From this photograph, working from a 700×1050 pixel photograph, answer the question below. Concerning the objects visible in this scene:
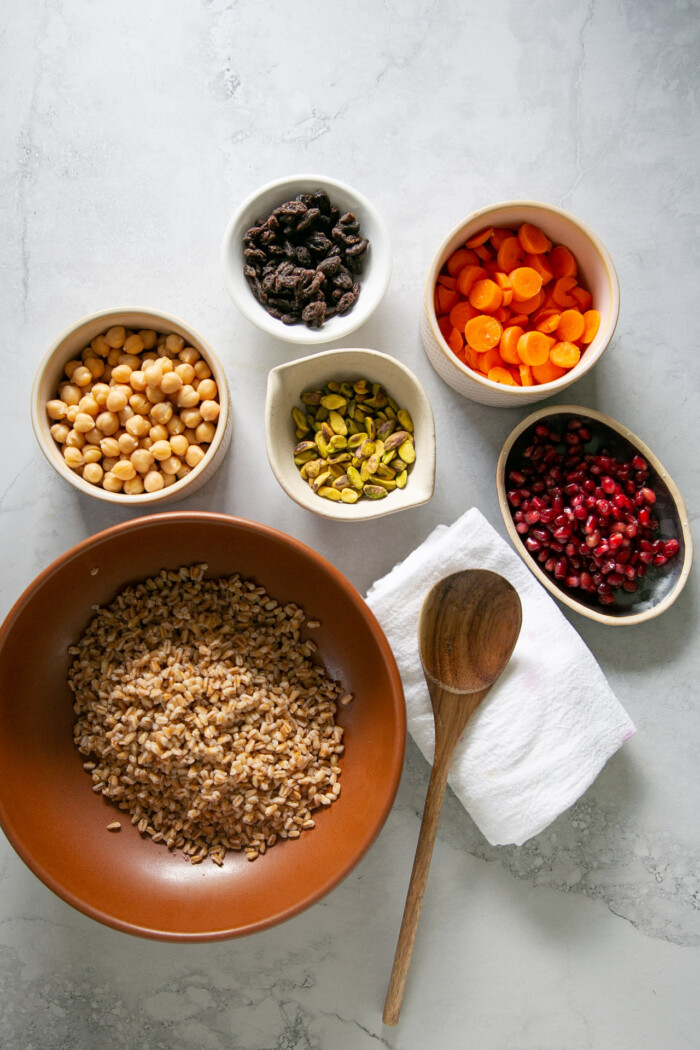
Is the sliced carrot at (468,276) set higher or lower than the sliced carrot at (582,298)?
higher

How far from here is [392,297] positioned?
154 cm

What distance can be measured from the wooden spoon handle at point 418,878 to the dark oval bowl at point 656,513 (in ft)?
1.47

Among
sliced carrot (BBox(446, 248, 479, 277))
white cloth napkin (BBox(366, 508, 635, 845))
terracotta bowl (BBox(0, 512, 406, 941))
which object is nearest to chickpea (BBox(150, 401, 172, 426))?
terracotta bowl (BBox(0, 512, 406, 941))

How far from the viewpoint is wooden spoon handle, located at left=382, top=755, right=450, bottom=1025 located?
53.9 inches

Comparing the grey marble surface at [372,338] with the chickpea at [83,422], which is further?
the grey marble surface at [372,338]

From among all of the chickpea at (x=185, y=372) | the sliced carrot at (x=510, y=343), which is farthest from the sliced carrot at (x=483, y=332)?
the chickpea at (x=185, y=372)

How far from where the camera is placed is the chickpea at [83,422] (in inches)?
52.1

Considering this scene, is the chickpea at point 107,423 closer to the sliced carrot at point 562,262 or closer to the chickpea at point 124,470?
the chickpea at point 124,470

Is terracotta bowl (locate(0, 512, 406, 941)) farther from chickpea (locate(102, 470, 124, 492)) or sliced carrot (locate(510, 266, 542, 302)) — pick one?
sliced carrot (locate(510, 266, 542, 302))

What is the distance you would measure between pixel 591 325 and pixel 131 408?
37.9 inches

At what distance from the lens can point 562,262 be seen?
1.44 m

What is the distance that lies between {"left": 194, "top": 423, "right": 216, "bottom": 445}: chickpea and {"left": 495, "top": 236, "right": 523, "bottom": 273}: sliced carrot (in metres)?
0.69


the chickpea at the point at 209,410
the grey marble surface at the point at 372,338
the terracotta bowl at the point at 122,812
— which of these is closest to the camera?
the terracotta bowl at the point at 122,812

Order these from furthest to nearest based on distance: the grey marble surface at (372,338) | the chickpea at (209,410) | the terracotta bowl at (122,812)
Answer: the grey marble surface at (372,338) < the chickpea at (209,410) < the terracotta bowl at (122,812)
